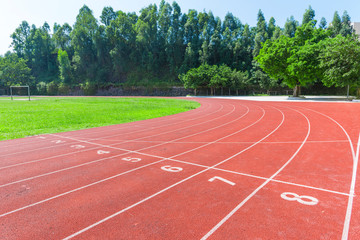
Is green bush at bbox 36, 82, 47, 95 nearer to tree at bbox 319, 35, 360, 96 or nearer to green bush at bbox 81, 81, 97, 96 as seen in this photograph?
green bush at bbox 81, 81, 97, 96

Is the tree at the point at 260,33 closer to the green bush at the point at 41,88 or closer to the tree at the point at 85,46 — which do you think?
the tree at the point at 85,46

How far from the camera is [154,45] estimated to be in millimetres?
64188

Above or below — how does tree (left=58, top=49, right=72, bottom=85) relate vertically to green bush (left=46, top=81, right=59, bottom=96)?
above

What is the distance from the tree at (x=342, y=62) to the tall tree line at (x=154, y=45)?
2789cm

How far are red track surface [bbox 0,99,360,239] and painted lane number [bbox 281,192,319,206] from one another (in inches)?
0.8

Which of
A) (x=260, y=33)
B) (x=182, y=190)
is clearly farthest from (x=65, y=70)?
(x=182, y=190)

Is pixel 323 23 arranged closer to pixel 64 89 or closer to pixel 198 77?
pixel 198 77

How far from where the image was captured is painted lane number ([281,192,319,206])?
376cm

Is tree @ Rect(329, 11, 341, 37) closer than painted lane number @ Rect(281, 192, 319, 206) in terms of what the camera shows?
No

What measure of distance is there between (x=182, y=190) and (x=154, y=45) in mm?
64997

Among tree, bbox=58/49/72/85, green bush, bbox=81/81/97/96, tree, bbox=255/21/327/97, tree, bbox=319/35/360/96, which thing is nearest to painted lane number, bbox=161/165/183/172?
tree, bbox=319/35/360/96

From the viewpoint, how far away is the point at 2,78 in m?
67.1

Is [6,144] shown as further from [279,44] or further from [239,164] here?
[279,44]

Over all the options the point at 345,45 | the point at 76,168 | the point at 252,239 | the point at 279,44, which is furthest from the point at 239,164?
the point at 279,44
